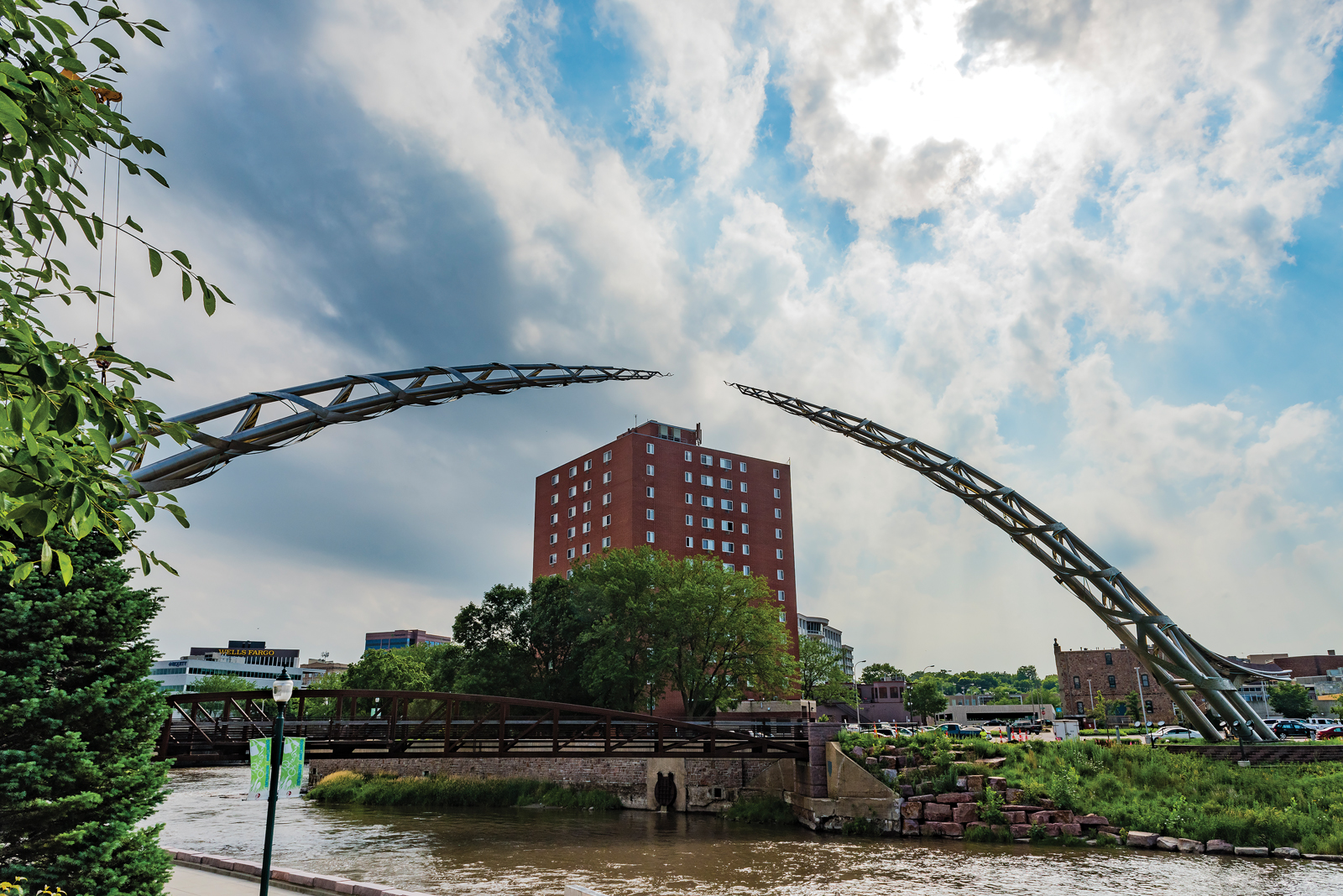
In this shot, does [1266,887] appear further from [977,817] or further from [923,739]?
[923,739]

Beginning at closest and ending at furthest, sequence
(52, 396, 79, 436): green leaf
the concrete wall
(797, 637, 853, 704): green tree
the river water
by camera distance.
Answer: (52, 396, 79, 436): green leaf
the river water
the concrete wall
(797, 637, 853, 704): green tree

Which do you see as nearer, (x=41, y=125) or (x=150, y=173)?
(x=41, y=125)

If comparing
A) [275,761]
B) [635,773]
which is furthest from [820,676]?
[275,761]

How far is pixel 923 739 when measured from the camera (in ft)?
119

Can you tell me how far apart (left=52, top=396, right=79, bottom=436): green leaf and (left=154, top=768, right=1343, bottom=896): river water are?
2093cm

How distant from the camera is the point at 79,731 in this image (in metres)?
15.4

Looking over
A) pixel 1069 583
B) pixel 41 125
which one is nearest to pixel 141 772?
Result: pixel 41 125

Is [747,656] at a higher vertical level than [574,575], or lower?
lower

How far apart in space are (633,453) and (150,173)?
88.0m

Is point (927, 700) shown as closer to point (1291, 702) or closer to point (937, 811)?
point (1291, 702)

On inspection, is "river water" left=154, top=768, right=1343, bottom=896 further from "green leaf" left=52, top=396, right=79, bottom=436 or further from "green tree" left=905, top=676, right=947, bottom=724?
"green tree" left=905, top=676, right=947, bottom=724

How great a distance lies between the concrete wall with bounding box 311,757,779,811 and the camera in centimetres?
4338

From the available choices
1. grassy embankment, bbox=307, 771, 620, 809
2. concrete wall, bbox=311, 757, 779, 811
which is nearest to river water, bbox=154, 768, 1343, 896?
concrete wall, bbox=311, 757, 779, 811

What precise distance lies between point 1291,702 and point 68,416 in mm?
130369
